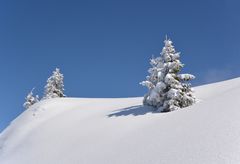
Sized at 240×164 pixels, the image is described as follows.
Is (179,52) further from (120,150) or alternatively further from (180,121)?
(120,150)

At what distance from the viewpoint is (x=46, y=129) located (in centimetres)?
2692

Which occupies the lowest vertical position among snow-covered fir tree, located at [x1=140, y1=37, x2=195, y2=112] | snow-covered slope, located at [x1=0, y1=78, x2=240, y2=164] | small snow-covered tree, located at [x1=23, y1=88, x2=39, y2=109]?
snow-covered slope, located at [x1=0, y1=78, x2=240, y2=164]

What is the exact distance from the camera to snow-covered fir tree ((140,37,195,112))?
22578mm

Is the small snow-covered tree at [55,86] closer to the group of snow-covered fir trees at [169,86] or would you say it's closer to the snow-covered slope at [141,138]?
the snow-covered slope at [141,138]

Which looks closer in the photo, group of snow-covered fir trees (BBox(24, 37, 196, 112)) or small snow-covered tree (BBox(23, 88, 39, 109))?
group of snow-covered fir trees (BBox(24, 37, 196, 112))

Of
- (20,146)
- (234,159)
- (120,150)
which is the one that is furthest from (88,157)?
(20,146)

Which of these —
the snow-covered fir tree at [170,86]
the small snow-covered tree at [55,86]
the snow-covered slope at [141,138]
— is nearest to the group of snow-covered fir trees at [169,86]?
the snow-covered fir tree at [170,86]

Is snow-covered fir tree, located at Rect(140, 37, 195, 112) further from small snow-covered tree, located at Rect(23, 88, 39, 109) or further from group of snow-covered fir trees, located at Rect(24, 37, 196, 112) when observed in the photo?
small snow-covered tree, located at Rect(23, 88, 39, 109)

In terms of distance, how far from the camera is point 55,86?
181 ft

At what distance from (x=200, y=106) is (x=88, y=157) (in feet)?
22.6

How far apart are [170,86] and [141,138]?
9.24 meters

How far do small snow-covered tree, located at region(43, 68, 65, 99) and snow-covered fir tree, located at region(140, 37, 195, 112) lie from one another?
32.3m

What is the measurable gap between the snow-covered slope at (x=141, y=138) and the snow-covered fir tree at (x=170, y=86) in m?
1.85

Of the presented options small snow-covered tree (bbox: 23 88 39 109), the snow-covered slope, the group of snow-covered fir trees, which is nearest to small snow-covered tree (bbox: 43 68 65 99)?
small snow-covered tree (bbox: 23 88 39 109)
